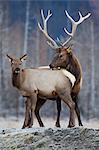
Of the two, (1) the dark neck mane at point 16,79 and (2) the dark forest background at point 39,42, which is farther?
(2) the dark forest background at point 39,42

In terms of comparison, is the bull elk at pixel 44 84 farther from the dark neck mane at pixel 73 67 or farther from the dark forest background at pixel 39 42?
the dark forest background at pixel 39 42

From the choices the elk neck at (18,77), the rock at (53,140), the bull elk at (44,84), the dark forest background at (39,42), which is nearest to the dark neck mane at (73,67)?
the bull elk at (44,84)

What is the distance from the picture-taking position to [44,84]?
12469 mm

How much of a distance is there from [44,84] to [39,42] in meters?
28.5

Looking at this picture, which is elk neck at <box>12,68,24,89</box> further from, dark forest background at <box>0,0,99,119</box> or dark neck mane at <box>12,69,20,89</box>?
dark forest background at <box>0,0,99,119</box>

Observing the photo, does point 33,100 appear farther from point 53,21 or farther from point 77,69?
point 53,21

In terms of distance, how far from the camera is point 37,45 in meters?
41.1

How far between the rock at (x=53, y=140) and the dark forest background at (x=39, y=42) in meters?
22.2

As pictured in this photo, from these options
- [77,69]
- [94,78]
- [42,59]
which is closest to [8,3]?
[42,59]

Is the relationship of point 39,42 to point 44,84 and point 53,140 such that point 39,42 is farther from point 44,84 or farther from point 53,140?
point 53,140

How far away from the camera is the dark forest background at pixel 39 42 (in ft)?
116

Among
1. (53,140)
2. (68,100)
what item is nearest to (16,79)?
(68,100)

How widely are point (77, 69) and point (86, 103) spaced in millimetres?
24110

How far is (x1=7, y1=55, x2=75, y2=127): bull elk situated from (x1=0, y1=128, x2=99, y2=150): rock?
1.45 meters
